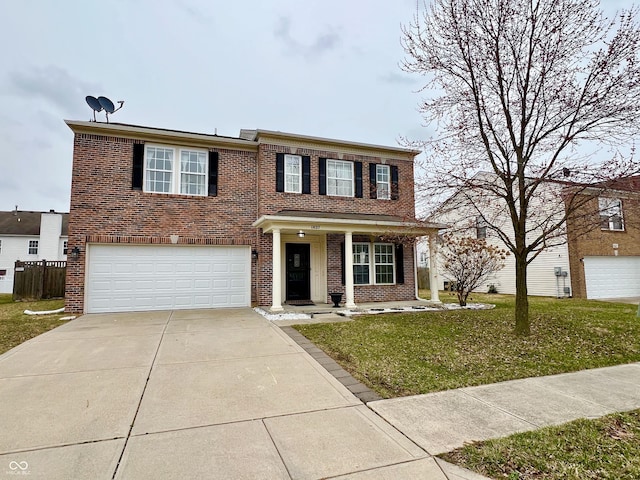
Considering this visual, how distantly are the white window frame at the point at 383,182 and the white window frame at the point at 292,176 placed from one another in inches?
120

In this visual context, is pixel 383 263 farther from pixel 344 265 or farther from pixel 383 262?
pixel 344 265

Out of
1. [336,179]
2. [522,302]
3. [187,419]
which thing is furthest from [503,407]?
[336,179]

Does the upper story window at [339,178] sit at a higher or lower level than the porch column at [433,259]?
higher

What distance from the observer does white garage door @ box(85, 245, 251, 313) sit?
10211mm

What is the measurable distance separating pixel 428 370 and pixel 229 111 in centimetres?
1649

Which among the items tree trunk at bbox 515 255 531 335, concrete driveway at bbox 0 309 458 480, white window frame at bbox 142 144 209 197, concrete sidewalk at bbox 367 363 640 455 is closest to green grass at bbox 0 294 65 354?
concrete driveway at bbox 0 309 458 480

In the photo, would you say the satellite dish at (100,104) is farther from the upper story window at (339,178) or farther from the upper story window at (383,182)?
the upper story window at (383,182)

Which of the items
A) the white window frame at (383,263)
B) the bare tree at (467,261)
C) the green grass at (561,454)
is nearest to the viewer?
the green grass at (561,454)

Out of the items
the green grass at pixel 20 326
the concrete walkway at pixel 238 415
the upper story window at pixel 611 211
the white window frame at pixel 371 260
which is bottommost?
the concrete walkway at pixel 238 415

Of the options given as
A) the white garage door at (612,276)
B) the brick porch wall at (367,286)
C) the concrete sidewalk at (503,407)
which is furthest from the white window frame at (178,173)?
the white garage door at (612,276)

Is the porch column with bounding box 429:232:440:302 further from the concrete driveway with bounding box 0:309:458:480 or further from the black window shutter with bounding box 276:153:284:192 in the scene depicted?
the concrete driveway with bounding box 0:309:458:480

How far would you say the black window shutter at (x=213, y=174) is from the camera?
1130 cm

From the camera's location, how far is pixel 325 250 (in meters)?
12.1

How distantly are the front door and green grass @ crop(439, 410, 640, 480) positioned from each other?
947 cm
